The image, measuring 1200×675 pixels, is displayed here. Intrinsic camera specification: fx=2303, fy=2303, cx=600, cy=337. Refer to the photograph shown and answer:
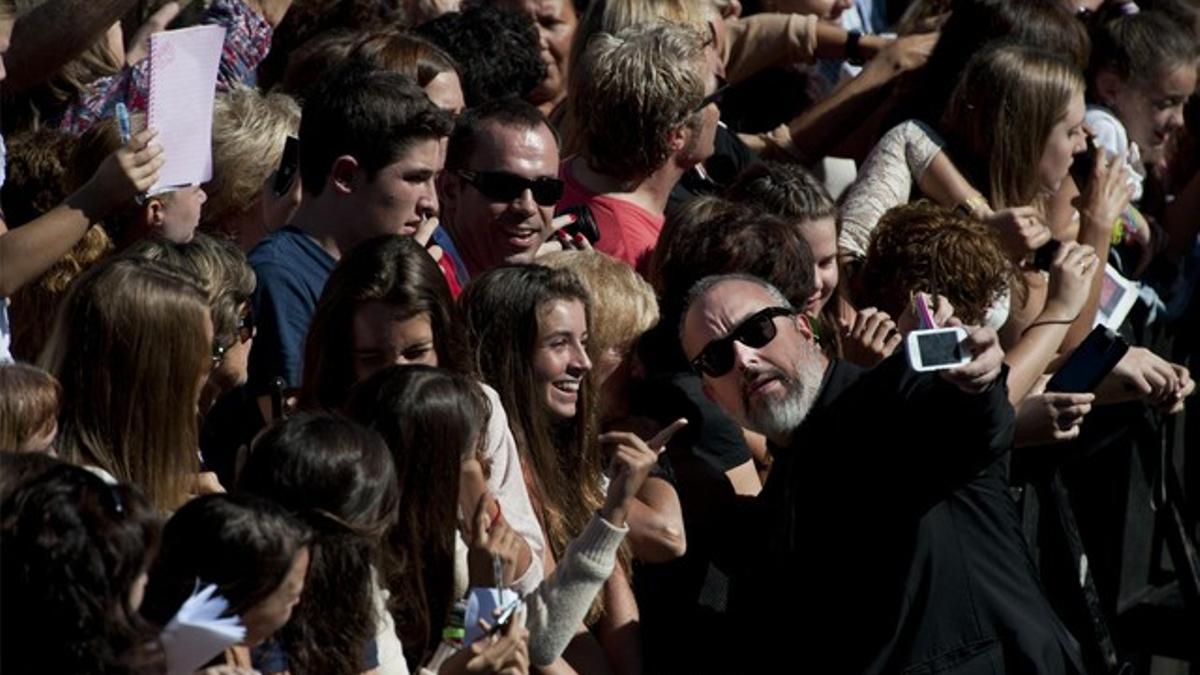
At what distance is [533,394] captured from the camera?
198 inches

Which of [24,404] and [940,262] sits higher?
[24,404]

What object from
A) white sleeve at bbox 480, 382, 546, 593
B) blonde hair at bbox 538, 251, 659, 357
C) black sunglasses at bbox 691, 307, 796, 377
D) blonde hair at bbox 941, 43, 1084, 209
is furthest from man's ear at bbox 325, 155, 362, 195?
blonde hair at bbox 941, 43, 1084, 209

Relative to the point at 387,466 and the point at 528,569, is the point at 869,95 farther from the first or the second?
the point at 387,466

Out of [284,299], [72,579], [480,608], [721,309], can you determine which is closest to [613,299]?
[721,309]

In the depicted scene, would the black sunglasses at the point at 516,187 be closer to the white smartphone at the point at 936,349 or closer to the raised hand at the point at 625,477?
the raised hand at the point at 625,477

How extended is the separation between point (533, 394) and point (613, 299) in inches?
21.2

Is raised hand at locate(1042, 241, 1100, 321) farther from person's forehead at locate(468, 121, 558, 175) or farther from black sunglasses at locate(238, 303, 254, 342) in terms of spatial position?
black sunglasses at locate(238, 303, 254, 342)

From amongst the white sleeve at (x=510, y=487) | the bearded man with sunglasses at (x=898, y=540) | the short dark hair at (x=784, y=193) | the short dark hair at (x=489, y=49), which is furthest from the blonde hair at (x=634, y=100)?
the white sleeve at (x=510, y=487)

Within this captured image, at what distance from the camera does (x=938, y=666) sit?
15.9ft

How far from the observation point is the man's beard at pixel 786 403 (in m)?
5.09

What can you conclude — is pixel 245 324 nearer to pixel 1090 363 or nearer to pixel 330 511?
pixel 330 511

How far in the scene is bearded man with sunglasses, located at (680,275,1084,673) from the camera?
4.77 meters

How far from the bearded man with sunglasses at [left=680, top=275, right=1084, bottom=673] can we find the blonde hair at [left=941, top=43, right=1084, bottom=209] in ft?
6.84

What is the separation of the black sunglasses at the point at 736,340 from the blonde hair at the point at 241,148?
1.26 m
